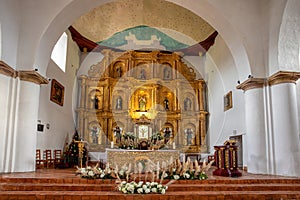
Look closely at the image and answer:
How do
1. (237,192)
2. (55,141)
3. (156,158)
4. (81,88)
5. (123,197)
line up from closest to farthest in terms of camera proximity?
(123,197) < (237,192) < (156,158) < (55,141) < (81,88)

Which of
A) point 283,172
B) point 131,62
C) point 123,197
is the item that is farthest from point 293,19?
point 131,62

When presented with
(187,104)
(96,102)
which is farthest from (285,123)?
(96,102)

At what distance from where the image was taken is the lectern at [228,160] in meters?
8.26

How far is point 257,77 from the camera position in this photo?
938 cm

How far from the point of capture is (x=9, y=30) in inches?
338

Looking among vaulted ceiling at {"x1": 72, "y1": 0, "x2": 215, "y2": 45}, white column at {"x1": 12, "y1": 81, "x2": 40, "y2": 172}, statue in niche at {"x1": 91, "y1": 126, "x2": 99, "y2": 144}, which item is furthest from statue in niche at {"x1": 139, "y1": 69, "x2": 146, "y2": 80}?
white column at {"x1": 12, "y1": 81, "x2": 40, "y2": 172}

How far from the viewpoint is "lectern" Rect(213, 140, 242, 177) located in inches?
325

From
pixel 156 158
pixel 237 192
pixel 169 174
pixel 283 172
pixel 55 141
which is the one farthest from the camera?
pixel 55 141

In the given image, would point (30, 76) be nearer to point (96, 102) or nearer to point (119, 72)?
point (96, 102)

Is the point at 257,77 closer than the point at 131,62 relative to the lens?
Yes

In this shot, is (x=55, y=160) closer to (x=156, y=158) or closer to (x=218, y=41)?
(x=156, y=158)

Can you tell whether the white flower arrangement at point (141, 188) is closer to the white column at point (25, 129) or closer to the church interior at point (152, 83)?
the church interior at point (152, 83)

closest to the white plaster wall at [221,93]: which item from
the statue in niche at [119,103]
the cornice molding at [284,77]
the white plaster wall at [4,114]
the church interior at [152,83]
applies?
the church interior at [152,83]

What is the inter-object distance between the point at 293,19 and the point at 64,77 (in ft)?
31.1
